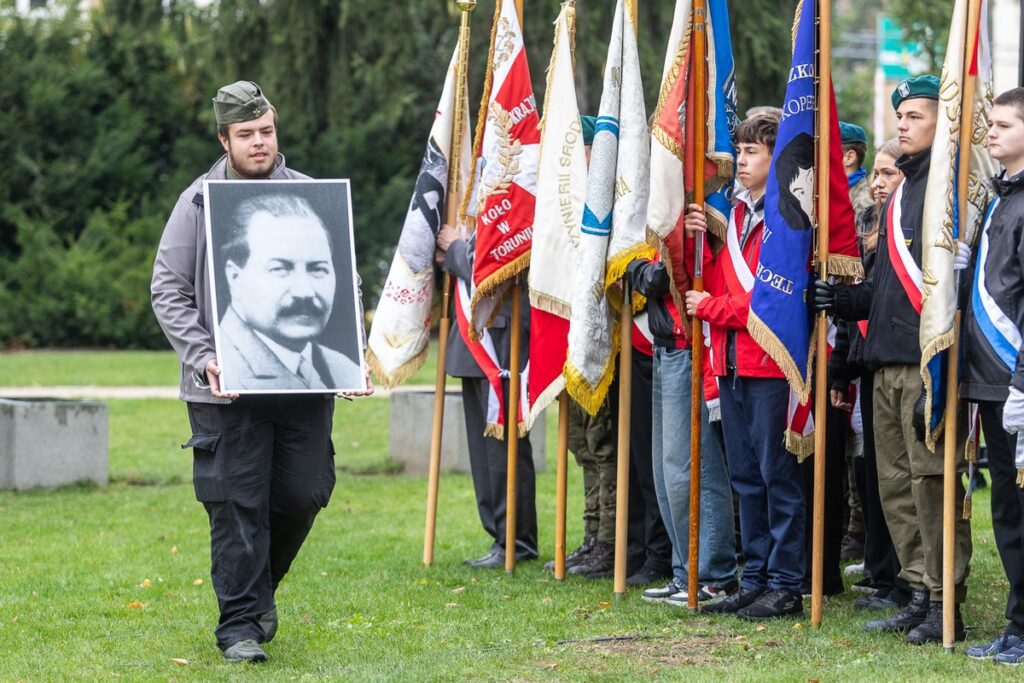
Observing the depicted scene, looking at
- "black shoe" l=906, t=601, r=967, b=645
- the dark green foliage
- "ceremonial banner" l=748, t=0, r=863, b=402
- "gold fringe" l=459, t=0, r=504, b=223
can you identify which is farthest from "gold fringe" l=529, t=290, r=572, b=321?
the dark green foliage

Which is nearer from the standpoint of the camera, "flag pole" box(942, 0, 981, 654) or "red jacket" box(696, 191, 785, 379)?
"flag pole" box(942, 0, 981, 654)

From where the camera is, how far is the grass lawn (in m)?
6.12

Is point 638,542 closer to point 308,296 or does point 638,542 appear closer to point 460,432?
point 308,296

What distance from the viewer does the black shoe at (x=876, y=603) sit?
725 cm

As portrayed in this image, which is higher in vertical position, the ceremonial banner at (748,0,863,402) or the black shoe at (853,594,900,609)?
the ceremonial banner at (748,0,863,402)

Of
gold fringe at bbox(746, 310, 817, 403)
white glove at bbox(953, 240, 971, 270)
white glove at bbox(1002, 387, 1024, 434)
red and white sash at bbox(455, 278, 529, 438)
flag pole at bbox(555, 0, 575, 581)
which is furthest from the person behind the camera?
red and white sash at bbox(455, 278, 529, 438)

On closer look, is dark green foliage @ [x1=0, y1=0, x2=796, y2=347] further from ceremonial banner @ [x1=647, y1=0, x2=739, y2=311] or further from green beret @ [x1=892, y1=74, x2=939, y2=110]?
green beret @ [x1=892, y1=74, x2=939, y2=110]

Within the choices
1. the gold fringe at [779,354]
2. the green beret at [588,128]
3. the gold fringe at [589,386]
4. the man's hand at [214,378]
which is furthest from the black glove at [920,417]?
the man's hand at [214,378]

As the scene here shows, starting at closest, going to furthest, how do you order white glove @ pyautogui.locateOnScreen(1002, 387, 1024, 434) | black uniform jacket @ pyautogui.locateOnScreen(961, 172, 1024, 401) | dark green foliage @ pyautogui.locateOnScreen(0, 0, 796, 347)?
white glove @ pyautogui.locateOnScreen(1002, 387, 1024, 434), black uniform jacket @ pyautogui.locateOnScreen(961, 172, 1024, 401), dark green foliage @ pyautogui.locateOnScreen(0, 0, 796, 347)

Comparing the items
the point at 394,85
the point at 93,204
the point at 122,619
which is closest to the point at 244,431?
the point at 122,619

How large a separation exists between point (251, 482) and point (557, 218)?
246 centimetres

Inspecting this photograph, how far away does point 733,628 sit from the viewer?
6875 mm

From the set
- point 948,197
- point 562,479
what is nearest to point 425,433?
point 562,479

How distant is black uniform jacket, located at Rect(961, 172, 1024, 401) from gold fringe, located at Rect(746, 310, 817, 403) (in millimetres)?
782
